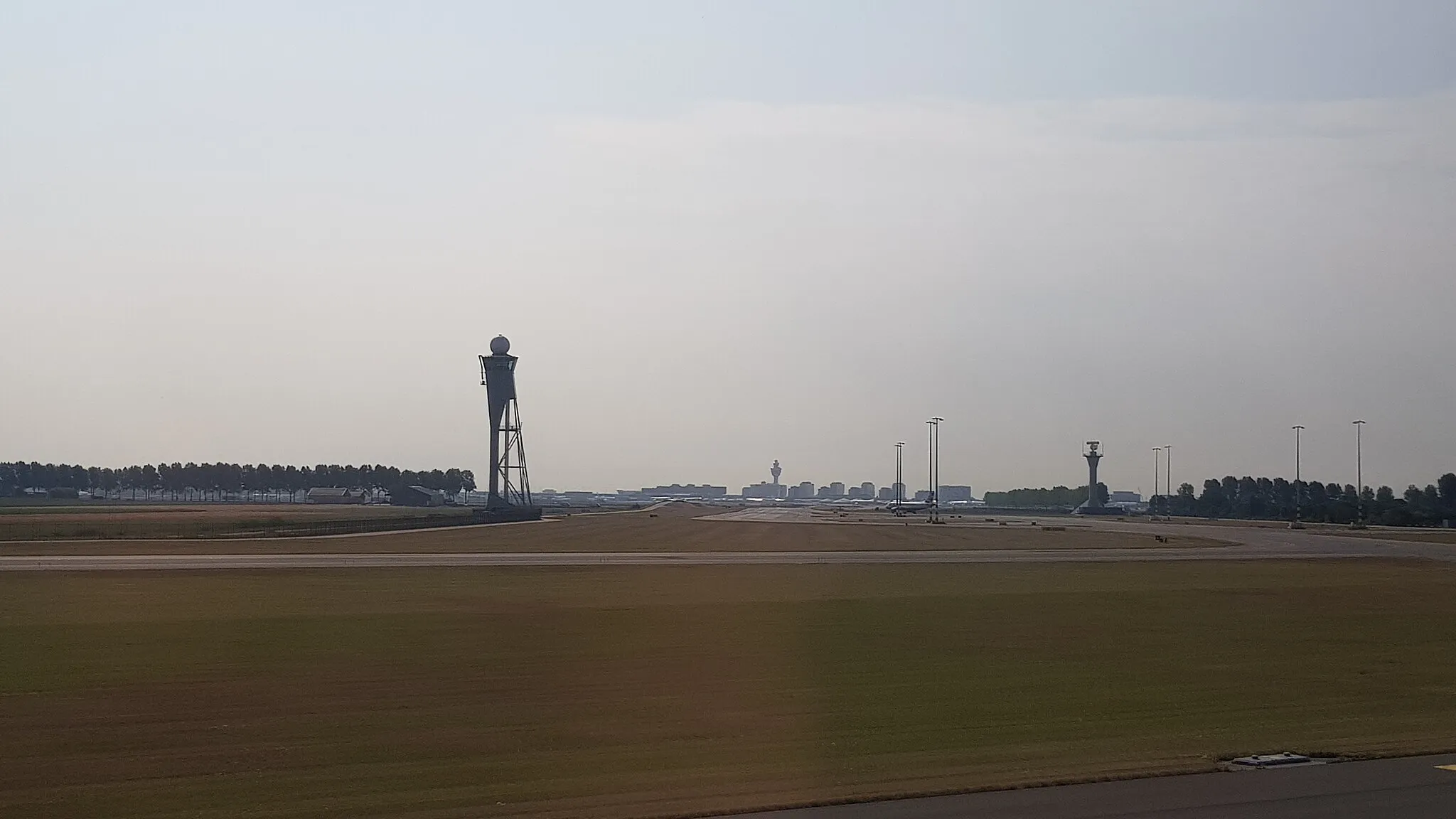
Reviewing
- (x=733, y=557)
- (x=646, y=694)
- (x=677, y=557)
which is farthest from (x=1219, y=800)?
(x=733, y=557)

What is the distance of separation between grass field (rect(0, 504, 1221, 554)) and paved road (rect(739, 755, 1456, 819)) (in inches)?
2313

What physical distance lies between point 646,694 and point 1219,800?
11643mm

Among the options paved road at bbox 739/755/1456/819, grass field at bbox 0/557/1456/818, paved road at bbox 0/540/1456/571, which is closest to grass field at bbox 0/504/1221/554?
paved road at bbox 0/540/1456/571

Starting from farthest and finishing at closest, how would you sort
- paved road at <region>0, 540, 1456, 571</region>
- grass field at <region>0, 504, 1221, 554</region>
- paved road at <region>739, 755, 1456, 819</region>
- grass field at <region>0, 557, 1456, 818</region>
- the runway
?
grass field at <region>0, 504, 1221, 554</region>
the runway
paved road at <region>0, 540, 1456, 571</region>
grass field at <region>0, 557, 1456, 818</region>
paved road at <region>739, 755, 1456, 819</region>

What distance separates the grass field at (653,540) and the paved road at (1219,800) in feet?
193

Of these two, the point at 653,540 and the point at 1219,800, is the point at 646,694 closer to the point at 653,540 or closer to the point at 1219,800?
the point at 1219,800

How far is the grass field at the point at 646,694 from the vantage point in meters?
17.1

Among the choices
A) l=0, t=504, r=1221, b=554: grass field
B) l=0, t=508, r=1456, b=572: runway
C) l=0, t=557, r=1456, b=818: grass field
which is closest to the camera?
l=0, t=557, r=1456, b=818: grass field

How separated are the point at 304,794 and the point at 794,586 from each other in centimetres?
3306

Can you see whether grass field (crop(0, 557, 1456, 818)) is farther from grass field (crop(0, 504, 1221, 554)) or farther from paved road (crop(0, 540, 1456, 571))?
grass field (crop(0, 504, 1221, 554))

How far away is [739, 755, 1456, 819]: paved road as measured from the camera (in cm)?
1477

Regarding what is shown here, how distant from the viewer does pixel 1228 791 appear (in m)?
16.0

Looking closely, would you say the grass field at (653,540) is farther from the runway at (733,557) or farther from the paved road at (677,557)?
the paved road at (677,557)

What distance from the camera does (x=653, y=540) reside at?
91.1 meters
